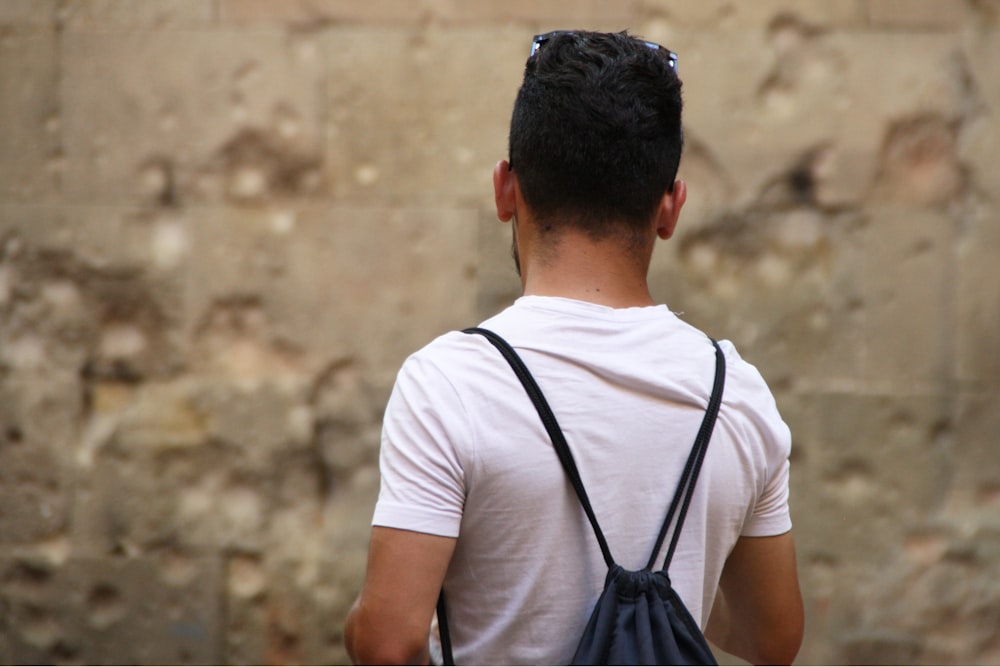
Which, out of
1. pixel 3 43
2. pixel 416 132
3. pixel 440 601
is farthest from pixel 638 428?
pixel 3 43

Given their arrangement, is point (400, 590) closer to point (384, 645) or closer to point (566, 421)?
point (384, 645)

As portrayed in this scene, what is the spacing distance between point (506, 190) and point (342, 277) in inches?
65.4

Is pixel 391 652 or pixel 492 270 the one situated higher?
pixel 492 270

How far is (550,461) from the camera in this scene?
129 cm

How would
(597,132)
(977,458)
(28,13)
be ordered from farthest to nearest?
1. (28,13)
2. (977,458)
3. (597,132)

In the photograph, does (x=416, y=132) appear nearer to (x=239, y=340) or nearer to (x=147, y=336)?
(x=239, y=340)

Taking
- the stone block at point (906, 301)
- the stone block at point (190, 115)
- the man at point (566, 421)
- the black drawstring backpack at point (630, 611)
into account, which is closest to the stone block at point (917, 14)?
the stone block at point (906, 301)

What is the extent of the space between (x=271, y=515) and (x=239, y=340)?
518 millimetres

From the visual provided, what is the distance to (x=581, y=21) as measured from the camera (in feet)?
9.98

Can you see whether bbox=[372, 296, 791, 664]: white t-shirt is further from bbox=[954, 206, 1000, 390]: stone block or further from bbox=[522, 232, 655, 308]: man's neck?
bbox=[954, 206, 1000, 390]: stone block

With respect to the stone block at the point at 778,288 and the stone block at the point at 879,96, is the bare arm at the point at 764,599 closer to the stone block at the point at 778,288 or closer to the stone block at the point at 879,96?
the stone block at the point at 778,288

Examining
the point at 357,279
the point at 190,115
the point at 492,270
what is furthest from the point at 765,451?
the point at 190,115

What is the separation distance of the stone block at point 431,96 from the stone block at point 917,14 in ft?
3.29

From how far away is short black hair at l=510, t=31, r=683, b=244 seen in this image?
1.38 m
